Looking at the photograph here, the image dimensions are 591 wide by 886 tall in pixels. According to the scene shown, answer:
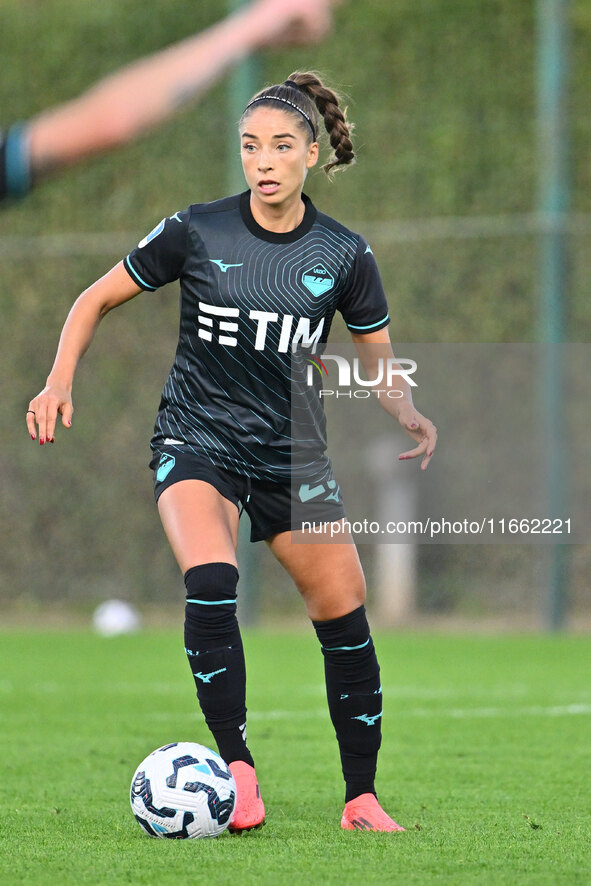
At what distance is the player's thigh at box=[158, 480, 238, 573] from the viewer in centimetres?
374

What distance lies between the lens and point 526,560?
10.0m

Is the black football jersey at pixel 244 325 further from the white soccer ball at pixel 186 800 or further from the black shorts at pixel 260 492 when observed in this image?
the white soccer ball at pixel 186 800

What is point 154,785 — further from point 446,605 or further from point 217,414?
point 446,605

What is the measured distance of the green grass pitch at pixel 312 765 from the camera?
10.7 feet

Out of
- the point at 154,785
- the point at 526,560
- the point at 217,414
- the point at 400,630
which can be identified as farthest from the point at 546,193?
the point at 154,785

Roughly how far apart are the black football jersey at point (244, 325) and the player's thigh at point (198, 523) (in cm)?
13

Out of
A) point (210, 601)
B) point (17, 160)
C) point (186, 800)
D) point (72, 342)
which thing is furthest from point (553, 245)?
point (17, 160)

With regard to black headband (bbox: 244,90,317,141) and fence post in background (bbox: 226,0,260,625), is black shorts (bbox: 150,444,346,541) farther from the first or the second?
fence post in background (bbox: 226,0,260,625)

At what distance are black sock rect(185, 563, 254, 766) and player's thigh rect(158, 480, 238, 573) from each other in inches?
1.5

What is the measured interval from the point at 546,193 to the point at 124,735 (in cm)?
578

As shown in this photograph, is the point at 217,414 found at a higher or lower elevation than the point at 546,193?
lower

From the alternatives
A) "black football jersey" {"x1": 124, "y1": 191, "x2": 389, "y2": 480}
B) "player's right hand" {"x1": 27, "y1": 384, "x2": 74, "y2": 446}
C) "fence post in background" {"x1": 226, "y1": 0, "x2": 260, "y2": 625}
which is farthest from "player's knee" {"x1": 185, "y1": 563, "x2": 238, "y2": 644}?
"fence post in background" {"x1": 226, "y1": 0, "x2": 260, "y2": 625}

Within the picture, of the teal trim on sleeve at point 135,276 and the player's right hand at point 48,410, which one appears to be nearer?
the player's right hand at point 48,410

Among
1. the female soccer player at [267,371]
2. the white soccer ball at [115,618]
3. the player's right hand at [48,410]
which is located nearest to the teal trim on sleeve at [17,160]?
the player's right hand at [48,410]
